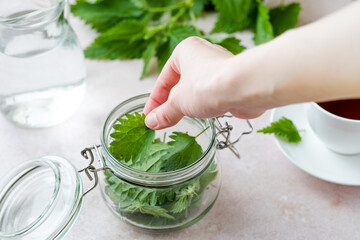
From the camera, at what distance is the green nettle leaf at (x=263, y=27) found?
30.7 inches

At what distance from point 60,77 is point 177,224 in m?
0.34

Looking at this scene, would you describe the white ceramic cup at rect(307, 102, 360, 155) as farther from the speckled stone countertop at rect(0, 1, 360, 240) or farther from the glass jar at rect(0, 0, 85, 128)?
the glass jar at rect(0, 0, 85, 128)

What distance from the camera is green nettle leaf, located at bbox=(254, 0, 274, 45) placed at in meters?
0.78

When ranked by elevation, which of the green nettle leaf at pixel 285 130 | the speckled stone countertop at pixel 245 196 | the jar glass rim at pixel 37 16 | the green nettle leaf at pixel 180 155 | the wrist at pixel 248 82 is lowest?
the speckled stone countertop at pixel 245 196

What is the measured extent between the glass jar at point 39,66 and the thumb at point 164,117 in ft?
0.80

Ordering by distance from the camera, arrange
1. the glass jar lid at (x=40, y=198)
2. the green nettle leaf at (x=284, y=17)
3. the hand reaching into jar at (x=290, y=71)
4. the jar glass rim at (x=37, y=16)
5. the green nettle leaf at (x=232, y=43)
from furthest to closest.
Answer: the green nettle leaf at (x=284, y=17) < the green nettle leaf at (x=232, y=43) < the jar glass rim at (x=37, y=16) < the glass jar lid at (x=40, y=198) < the hand reaching into jar at (x=290, y=71)

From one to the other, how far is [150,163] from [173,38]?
34cm

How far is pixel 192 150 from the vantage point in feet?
1.68

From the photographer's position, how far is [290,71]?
0.33 m

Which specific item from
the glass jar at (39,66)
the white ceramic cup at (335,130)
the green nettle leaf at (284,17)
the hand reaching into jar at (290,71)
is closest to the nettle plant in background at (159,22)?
the green nettle leaf at (284,17)

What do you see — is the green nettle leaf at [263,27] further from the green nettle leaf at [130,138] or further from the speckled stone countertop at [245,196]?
the green nettle leaf at [130,138]

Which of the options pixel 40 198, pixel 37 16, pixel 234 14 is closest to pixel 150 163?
pixel 40 198

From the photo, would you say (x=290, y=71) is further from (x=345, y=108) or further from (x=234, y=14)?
(x=234, y=14)

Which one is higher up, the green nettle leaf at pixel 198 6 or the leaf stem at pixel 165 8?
the leaf stem at pixel 165 8
